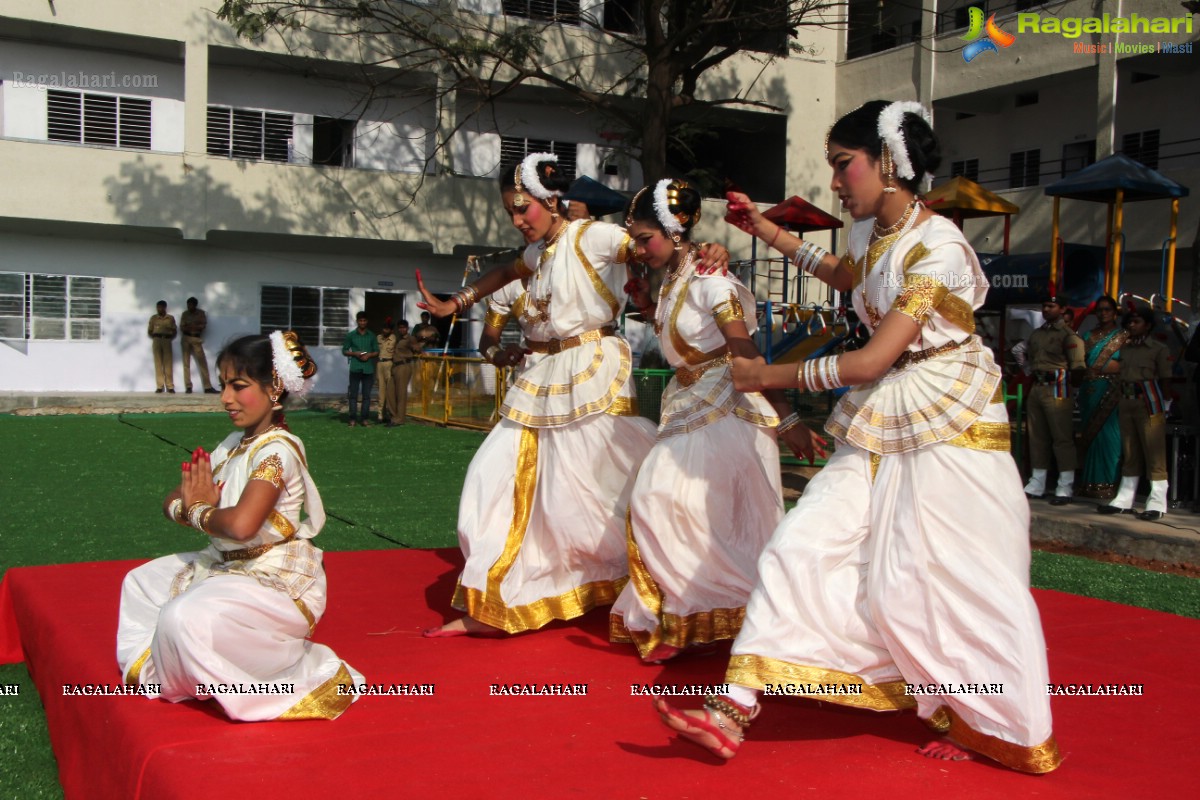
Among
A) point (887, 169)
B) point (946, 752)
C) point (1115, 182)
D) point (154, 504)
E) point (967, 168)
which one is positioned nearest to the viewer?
point (946, 752)

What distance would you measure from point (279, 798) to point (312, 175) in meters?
17.7

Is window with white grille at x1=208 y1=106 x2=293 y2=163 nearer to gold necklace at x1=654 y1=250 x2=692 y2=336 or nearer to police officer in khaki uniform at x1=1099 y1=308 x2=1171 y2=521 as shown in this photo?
police officer in khaki uniform at x1=1099 y1=308 x2=1171 y2=521

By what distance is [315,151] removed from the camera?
2012 centimetres

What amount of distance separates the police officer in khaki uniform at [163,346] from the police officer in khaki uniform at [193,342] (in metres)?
0.20

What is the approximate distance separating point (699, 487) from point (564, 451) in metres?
0.72

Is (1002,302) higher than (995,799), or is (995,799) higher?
(1002,302)

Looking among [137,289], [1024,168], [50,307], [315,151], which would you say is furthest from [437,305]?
[1024,168]

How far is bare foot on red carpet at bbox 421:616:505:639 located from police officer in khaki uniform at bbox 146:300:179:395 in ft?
51.5

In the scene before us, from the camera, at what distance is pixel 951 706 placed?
2906 millimetres

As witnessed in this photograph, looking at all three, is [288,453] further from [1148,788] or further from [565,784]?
[1148,788]

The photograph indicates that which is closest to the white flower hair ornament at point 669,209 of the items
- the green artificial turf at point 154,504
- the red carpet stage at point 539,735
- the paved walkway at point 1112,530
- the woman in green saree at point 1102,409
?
the red carpet stage at point 539,735

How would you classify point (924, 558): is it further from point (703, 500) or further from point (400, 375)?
point (400, 375)

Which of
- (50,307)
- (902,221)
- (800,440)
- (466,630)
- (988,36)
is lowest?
(466,630)

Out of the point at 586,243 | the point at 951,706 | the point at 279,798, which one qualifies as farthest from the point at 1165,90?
the point at 279,798
